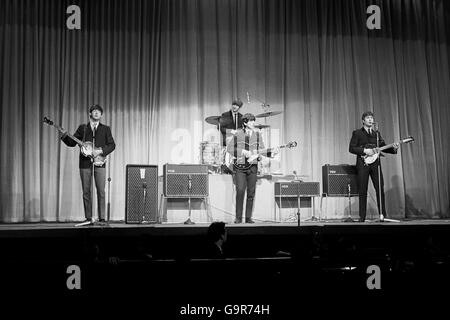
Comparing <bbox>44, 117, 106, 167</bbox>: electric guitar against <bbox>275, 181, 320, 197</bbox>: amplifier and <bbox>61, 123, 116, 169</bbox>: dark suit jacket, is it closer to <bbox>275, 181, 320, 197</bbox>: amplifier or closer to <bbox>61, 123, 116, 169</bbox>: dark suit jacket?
<bbox>61, 123, 116, 169</bbox>: dark suit jacket

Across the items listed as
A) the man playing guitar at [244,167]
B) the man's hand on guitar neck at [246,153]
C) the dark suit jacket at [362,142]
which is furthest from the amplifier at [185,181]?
the dark suit jacket at [362,142]

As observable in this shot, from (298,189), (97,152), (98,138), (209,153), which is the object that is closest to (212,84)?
(209,153)

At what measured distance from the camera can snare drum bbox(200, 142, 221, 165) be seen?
855 centimetres

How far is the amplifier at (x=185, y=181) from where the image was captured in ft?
26.5

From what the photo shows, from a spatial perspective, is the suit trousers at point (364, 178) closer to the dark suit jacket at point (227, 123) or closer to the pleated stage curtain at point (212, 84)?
the pleated stage curtain at point (212, 84)

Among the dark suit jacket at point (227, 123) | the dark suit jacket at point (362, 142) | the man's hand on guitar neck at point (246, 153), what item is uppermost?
the dark suit jacket at point (227, 123)

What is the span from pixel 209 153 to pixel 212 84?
1418mm

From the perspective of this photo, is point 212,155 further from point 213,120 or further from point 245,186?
point 245,186

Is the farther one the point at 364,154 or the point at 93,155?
the point at 364,154

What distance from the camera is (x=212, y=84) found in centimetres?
923

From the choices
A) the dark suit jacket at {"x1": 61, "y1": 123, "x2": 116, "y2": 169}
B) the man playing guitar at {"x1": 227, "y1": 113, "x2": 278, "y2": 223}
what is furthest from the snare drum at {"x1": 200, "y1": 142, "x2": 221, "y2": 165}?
the dark suit jacket at {"x1": 61, "y1": 123, "x2": 116, "y2": 169}

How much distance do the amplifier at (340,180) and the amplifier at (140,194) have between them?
2.88 metres

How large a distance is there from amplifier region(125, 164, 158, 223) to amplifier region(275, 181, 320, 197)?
2170 millimetres
